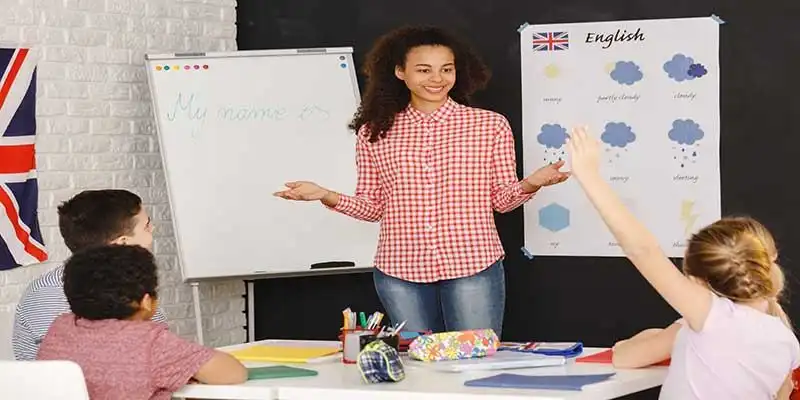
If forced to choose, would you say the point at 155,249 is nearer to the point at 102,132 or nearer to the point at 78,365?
the point at 102,132

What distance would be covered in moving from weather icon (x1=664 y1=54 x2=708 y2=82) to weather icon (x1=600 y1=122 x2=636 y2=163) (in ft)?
0.85

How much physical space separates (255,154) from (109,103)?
1.96 ft

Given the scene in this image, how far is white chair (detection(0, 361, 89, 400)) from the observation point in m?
2.49

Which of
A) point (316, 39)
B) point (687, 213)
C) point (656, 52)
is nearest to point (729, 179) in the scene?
point (687, 213)

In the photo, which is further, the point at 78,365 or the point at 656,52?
the point at 656,52

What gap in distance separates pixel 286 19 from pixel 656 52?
1637 millimetres

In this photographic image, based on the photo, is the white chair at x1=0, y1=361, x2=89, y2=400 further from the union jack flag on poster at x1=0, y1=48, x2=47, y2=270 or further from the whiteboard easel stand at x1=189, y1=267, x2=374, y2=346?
the whiteboard easel stand at x1=189, y1=267, x2=374, y2=346

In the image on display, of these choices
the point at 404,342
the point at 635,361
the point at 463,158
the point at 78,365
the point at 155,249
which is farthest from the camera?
the point at 155,249

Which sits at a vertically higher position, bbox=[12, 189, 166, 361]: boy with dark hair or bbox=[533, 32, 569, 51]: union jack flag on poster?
bbox=[533, 32, 569, 51]: union jack flag on poster

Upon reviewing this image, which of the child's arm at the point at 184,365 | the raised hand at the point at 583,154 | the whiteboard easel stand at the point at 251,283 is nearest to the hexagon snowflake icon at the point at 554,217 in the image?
the whiteboard easel stand at the point at 251,283

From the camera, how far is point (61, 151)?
4.87 meters

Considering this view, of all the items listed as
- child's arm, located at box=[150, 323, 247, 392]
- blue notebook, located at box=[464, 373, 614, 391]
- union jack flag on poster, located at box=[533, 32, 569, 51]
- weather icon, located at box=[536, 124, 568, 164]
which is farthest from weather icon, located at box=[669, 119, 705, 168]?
child's arm, located at box=[150, 323, 247, 392]

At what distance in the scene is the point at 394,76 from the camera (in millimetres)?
4180

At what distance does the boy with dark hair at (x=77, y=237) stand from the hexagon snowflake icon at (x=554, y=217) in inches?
84.7
